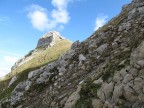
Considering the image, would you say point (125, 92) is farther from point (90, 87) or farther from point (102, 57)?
point (102, 57)

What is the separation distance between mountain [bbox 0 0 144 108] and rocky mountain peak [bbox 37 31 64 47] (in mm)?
136271


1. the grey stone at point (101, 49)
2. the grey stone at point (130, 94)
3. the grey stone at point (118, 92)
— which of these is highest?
the grey stone at point (101, 49)

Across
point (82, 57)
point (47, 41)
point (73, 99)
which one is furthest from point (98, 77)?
point (47, 41)

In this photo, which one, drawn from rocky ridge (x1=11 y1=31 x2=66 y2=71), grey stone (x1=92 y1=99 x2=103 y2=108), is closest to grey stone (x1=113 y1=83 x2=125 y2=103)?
grey stone (x1=92 y1=99 x2=103 y2=108)

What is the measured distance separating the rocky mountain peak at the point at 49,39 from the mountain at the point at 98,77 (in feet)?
447

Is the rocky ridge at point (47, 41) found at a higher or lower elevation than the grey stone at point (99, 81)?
higher

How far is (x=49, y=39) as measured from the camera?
591ft

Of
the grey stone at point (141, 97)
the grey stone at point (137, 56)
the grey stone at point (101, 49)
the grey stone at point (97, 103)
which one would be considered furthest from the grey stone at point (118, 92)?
the grey stone at point (101, 49)

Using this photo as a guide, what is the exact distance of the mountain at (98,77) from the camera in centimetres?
1781

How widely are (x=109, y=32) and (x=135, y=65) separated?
15.8 m

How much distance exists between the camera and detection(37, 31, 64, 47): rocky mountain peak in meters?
175

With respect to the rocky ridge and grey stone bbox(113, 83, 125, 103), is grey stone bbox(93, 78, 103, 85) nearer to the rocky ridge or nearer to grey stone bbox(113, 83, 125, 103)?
grey stone bbox(113, 83, 125, 103)

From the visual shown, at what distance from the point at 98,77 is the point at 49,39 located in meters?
159

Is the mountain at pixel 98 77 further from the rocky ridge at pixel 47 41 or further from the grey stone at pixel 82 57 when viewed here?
the rocky ridge at pixel 47 41
